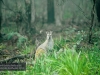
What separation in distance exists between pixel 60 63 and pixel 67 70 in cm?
37

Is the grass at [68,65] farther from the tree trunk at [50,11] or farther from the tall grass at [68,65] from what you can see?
the tree trunk at [50,11]

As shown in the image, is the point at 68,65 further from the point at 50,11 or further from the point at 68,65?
the point at 50,11

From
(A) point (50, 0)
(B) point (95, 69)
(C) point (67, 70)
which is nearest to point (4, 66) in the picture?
(C) point (67, 70)

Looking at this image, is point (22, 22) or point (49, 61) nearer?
point (49, 61)

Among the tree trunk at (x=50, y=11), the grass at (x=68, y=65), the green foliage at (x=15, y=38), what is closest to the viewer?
the grass at (x=68, y=65)

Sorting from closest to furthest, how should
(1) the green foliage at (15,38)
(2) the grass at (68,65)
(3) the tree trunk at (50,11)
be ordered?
(2) the grass at (68,65) → (1) the green foliage at (15,38) → (3) the tree trunk at (50,11)

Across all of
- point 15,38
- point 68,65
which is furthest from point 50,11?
point 68,65

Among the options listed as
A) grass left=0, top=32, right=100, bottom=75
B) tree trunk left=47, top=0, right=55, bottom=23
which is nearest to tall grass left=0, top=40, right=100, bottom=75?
grass left=0, top=32, right=100, bottom=75

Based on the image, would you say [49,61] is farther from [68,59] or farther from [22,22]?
[22,22]

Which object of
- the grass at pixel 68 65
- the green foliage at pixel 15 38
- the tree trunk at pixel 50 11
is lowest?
the grass at pixel 68 65

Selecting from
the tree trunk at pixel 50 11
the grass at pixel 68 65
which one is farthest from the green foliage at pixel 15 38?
the tree trunk at pixel 50 11

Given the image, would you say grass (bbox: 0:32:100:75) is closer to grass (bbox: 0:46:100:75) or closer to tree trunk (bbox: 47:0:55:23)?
grass (bbox: 0:46:100:75)

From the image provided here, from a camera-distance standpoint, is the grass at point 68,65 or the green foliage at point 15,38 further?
the green foliage at point 15,38

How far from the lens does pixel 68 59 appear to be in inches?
267
